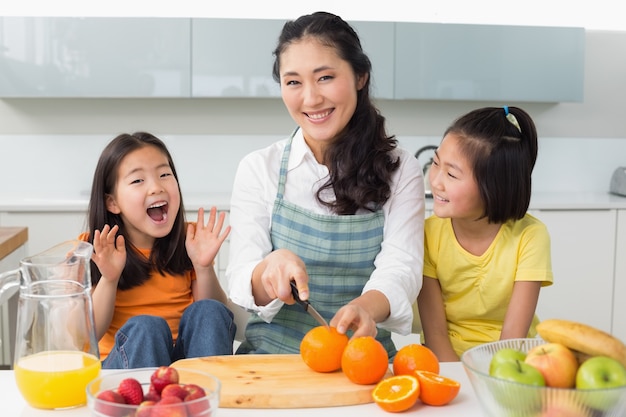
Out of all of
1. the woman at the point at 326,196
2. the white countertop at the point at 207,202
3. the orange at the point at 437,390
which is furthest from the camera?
the white countertop at the point at 207,202

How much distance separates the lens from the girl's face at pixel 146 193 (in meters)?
2.03

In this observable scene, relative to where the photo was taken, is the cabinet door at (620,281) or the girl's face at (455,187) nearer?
the girl's face at (455,187)

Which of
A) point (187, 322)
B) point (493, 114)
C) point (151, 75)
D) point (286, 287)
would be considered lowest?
point (187, 322)

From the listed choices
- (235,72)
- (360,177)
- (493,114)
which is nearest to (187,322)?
(360,177)

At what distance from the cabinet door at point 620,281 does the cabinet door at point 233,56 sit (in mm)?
1690

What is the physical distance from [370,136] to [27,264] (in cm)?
97

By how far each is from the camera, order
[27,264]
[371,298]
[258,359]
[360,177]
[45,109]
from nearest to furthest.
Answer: [27,264] → [258,359] → [371,298] → [360,177] → [45,109]

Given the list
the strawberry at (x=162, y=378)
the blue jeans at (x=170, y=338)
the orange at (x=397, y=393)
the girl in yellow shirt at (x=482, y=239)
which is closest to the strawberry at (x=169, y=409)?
the strawberry at (x=162, y=378)

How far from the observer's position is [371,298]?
162 centimetres

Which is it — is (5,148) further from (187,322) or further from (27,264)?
(27,264)

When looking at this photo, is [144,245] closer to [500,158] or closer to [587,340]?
[500,158]

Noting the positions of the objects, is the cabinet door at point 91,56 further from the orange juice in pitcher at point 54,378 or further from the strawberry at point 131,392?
the strawberry at point 131,392

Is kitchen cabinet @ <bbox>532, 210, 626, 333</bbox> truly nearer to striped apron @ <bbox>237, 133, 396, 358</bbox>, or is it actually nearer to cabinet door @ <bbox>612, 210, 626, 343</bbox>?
cabinet door @ <bbox>612, 210, 626, 343</bbox>

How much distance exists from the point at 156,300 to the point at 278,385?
2.76ft
